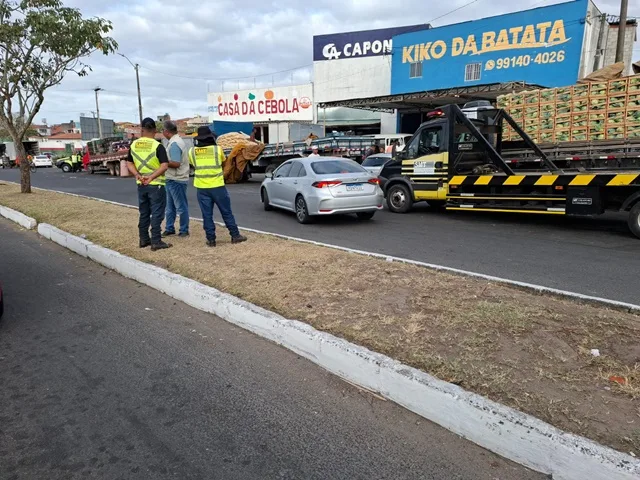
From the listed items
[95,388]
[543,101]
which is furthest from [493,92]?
[95,388]

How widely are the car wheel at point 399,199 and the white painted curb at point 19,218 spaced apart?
824 centimetres

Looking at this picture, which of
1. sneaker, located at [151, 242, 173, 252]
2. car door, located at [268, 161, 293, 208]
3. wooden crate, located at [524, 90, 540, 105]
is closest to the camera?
sneaker, located at [151, 242, 173, 252]

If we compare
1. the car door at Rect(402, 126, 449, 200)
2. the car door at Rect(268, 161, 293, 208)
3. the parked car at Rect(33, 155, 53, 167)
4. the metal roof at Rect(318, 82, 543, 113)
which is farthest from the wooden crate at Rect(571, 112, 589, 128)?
the parked car at Rect(33, 155, 53, 167)

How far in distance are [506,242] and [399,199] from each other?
4.13 meters

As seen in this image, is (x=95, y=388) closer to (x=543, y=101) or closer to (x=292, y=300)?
(x=292, y=300)

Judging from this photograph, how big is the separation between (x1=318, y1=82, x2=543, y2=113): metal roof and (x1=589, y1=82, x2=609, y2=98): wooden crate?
40.9ft

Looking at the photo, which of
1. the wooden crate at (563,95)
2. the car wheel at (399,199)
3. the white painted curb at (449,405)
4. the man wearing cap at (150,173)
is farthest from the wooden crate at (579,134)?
the white painted curb at (449,405)

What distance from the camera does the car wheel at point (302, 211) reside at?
1039 centimetres

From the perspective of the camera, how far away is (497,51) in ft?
85.1

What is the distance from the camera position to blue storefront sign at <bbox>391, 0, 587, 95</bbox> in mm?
23312

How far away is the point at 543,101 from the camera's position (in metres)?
10.9

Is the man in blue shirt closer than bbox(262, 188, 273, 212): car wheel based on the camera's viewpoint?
Yes

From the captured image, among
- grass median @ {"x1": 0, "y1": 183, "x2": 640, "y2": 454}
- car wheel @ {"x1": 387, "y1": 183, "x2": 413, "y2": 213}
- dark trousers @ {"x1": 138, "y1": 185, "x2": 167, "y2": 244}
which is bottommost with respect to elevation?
grass median @ {"x1": 0, "y1": 183, "x2": 640, "y2": 454}

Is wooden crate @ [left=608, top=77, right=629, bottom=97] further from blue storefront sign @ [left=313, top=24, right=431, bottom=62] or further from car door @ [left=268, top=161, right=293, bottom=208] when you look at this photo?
blue storefront sign @ [left=313, top=24, right=431, bottom=62]
